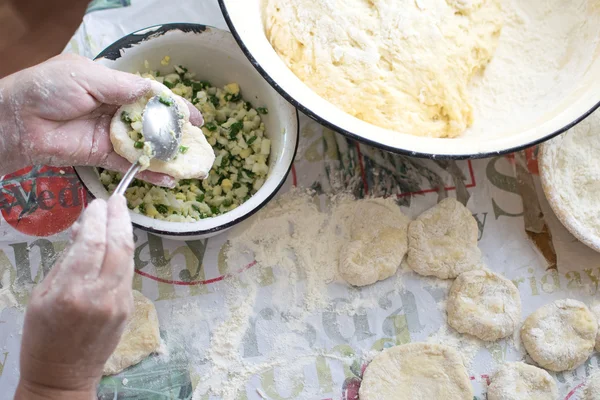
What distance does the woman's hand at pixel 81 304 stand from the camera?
2.84 feet

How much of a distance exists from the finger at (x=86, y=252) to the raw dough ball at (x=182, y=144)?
250mm

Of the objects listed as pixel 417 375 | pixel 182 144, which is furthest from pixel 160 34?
pixel 417 375

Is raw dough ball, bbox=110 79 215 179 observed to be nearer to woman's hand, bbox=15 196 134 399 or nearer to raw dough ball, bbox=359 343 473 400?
woman's hand, bbox=15 196 134 399

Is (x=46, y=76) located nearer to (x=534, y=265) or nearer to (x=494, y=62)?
(x=494, y=62)

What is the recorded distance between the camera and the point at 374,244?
56.7 inches

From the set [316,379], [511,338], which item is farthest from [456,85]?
[316,379]

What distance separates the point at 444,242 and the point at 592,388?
0.50 m

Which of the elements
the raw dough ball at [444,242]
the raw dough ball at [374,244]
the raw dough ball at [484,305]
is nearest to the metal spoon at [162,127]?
the raw dough ball at [374,244]

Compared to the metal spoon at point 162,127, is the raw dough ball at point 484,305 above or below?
below

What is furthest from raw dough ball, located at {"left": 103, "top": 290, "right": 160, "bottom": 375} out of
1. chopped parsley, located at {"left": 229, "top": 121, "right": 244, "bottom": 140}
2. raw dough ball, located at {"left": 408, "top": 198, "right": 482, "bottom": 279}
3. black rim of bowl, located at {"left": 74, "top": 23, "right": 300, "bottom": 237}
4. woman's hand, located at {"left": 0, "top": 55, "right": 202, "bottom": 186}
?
raw dough ball, located at {"left": 408, "top": 198, "right": 482, "bottom": 279}

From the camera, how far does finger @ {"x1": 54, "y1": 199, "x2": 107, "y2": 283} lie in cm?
87

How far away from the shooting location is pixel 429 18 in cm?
137

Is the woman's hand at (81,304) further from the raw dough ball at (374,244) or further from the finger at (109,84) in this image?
the raw dough ball at (374,244)

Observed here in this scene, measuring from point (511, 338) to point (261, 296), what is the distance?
643 millimetres
